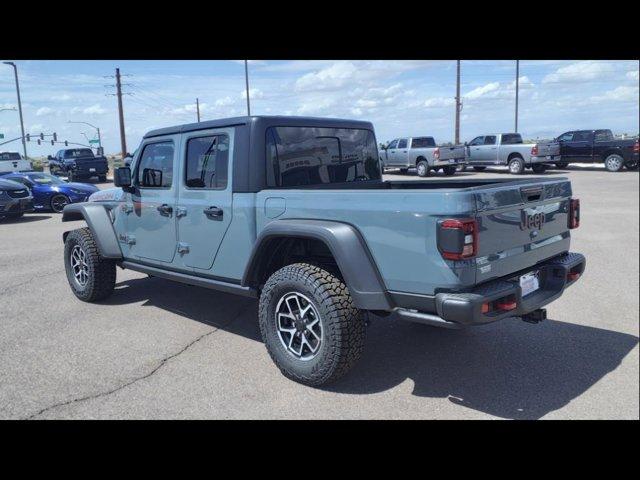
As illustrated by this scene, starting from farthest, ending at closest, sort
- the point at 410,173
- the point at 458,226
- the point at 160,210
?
1. the point at 410,173
2. the point at 160,210
3. the point at 458,226

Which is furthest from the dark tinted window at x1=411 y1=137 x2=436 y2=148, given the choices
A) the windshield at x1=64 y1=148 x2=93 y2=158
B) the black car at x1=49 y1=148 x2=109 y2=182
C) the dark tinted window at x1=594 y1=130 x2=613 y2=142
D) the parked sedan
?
the windshield at x1=64 y1=148 x2=93 y2=158

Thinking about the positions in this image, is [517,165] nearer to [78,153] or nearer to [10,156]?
[78,153]

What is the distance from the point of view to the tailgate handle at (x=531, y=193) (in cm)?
361

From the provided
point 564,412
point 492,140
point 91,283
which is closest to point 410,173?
point 492,140

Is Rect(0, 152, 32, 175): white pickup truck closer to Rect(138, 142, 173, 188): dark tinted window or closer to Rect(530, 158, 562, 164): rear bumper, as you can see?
Rect(530, 158, 562, 164): rear bumper

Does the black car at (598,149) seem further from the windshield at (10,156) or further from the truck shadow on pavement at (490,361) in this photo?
the windshield at (10,156)

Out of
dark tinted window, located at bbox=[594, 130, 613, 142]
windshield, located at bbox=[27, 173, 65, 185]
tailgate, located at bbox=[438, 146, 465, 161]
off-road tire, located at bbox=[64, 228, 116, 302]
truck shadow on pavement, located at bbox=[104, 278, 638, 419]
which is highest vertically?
dark tinted window, located at bbox=[594, 130, 613, 142]

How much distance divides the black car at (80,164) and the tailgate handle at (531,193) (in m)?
27.1

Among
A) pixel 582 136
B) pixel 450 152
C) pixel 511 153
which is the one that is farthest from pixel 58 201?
pixel 582 136

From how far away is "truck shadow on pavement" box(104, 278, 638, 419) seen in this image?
3.62 meters

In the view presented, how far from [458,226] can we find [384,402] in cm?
134

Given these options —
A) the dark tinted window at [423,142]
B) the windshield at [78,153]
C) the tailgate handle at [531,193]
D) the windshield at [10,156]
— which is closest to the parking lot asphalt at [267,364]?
the tailgate handle at [531,193]

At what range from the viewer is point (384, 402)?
3.61 metres
